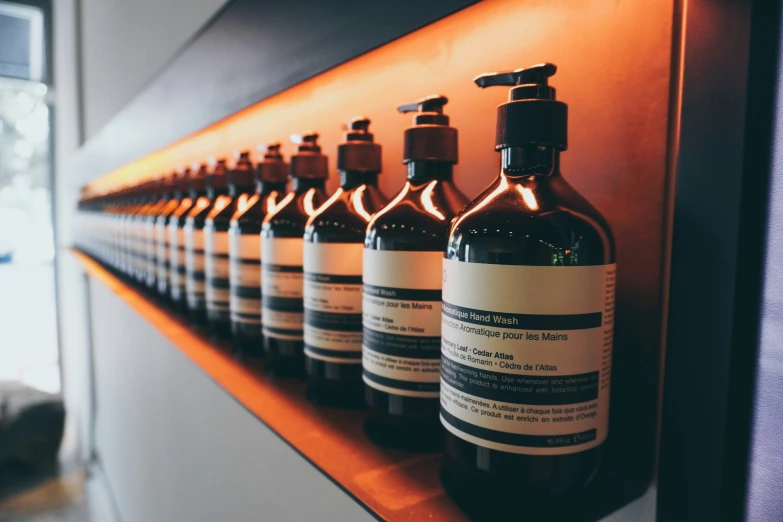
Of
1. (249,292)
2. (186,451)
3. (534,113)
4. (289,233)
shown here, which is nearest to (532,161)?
(534,113)

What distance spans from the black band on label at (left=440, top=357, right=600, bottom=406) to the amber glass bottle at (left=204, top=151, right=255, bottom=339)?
0.45 metres

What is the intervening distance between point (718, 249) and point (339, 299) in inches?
10.4

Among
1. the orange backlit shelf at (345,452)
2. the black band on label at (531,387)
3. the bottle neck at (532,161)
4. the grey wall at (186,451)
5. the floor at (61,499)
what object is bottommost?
the floor at (61,499)

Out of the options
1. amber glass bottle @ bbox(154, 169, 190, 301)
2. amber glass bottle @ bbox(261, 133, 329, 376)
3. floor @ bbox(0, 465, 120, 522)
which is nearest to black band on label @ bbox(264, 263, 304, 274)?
amber glass bottle @ bbox(261, 133, 329, 376)

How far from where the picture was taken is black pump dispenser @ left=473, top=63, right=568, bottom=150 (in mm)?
293

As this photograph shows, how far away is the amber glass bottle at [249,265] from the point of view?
0.59m

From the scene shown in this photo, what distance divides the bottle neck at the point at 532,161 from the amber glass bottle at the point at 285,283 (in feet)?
0.86

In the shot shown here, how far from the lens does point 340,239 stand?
17.2 inches

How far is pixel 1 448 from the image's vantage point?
2.25 meters

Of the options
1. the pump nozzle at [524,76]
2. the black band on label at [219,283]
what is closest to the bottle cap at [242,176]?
the black band on label at [219,283]

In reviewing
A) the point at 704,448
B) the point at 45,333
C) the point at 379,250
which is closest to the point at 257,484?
the point at 379,250

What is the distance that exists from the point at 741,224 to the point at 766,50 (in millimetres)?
74

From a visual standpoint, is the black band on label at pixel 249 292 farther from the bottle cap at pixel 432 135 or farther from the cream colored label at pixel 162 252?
the cream colored label at pixel 162 252

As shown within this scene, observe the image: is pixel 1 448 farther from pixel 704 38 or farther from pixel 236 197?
pixel 704 38
